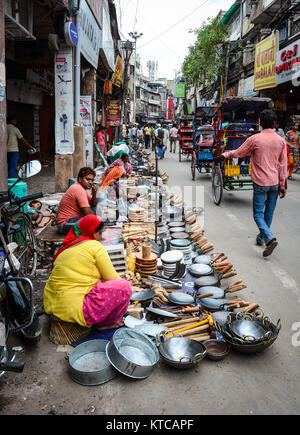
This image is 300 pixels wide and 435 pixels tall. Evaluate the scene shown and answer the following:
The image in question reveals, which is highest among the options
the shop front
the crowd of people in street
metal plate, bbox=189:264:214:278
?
the shop front

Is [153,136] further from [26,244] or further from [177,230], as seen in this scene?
[26,244]

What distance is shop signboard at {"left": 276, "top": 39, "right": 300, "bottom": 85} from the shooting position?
49.5ft

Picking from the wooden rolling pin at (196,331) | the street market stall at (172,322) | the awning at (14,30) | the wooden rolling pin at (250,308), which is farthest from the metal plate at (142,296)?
the awning at (14,30)

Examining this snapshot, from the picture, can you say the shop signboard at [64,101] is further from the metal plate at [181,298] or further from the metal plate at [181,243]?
the metal plate at [181,298]

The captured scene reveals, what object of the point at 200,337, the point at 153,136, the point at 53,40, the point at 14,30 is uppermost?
the point at 53,40

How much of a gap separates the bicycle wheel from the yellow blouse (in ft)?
5.38

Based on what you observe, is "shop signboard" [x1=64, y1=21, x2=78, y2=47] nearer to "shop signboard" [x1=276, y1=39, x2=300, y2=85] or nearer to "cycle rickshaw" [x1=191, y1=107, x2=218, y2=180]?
"cycle rickshaw" [x1=191, y1=107, x2=218, y2=180]

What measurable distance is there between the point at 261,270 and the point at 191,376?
2.57 m

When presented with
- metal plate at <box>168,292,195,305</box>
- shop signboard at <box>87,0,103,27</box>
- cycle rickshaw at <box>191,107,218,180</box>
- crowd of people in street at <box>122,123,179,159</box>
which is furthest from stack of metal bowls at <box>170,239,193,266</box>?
crowd of people in street at <box>122,123,179,159</box>

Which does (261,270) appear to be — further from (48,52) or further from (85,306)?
(48,52)

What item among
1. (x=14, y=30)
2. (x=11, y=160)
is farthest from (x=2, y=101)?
(x=11, y=160)

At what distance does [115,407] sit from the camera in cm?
256

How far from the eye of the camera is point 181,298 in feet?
13.4

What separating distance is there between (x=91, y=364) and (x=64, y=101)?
7.76 m
